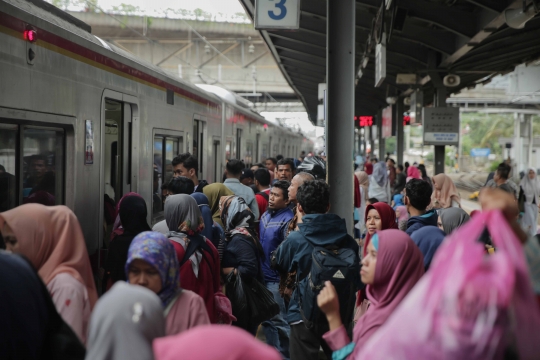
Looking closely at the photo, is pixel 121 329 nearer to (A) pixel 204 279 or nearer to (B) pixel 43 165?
(A) pixel 204 279

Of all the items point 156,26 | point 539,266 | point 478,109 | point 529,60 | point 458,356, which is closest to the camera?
point 458,356

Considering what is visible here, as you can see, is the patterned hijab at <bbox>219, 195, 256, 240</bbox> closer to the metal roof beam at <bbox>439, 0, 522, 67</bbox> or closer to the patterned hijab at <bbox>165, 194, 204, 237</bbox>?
the patterned hijab at <bbox>165, 194, 204, 237</bbox>

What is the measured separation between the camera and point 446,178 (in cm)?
739

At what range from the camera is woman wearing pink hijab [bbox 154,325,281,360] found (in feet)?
5.38

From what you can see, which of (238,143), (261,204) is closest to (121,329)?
Answer: (261,204)

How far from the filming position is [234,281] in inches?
193

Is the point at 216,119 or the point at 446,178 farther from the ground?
the point at 216,119

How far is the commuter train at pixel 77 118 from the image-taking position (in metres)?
4.30

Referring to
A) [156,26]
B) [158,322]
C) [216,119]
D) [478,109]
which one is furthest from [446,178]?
[478,109]

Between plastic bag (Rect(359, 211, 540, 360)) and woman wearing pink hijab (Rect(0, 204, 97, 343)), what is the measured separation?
1616mm

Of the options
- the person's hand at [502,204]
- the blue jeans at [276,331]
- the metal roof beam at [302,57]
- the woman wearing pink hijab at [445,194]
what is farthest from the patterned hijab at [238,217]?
the metal roof beam at [302,57]

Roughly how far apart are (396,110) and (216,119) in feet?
33.6

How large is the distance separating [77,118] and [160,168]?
2.65 metres

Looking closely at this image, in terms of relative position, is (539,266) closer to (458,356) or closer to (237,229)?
(458,356)
